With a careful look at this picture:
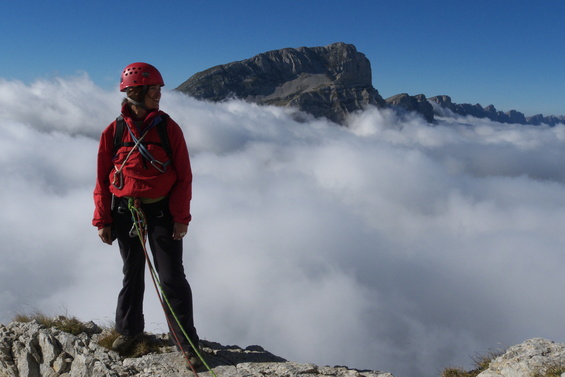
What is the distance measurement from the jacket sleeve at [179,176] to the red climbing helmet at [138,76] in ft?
2.09

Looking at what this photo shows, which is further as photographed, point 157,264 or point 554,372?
point 157,264

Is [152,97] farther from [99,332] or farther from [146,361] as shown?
[99,332]

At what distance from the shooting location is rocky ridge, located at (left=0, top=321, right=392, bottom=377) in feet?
19.9

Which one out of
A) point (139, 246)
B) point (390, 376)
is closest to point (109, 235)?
point (139, 246)

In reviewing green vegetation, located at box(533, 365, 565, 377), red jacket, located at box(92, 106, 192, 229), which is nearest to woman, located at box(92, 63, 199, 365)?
red jacket, located at box(92, 106, 192, 229)

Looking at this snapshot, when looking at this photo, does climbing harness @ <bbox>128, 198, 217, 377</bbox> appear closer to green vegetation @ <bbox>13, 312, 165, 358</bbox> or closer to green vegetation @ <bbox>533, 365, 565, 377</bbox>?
green vegetation @ <bbox>13, 312, 165, 358</bbox>

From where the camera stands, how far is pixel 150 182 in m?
5.56

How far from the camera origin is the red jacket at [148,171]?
556 centimetres

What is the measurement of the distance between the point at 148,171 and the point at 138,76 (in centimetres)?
134

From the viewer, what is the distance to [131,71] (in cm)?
559

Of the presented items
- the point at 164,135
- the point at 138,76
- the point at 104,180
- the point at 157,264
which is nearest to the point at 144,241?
the point at 157,264

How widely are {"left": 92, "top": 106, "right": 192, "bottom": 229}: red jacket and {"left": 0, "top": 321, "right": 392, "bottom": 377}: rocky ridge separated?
7.39 ft

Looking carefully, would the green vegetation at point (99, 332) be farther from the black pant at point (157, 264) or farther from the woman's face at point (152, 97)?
the woman's face at point (152, 97)

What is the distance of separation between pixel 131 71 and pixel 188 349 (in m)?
4.24
